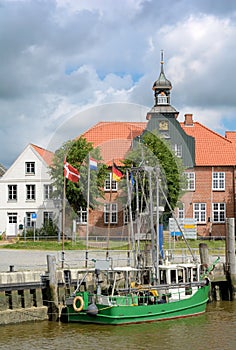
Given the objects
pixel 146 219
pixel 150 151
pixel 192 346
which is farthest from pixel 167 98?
pixel 192 346

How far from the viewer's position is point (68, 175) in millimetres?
36219

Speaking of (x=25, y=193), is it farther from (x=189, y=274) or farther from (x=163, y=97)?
(x=189, y=274)

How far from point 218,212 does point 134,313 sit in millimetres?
50267

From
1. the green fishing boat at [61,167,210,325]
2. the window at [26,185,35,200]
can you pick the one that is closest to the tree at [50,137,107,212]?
the window at [26,185,35,200]

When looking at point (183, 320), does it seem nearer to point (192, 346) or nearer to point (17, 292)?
point (192, 346)

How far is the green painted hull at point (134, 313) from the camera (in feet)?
94.4

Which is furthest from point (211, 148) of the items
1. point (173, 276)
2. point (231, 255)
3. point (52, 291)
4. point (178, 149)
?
point (52, 291)

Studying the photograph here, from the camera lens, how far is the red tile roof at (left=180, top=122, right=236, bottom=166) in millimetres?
79312

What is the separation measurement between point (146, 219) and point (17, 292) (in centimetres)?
1026

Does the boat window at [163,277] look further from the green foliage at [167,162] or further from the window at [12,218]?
the window at [12,218]

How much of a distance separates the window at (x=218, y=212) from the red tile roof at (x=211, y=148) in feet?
16.0

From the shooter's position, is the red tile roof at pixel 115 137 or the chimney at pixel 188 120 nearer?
the red tile roof at pixel 115 137

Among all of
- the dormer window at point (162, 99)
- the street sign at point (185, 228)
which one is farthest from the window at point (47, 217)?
the dormer window at point (162, 99)

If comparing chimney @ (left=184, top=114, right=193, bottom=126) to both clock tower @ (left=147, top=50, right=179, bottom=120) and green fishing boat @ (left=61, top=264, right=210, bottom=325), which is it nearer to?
clock tower @ (left=147, top=50, right=179, bottom=120)
